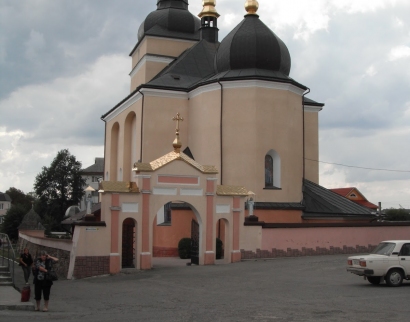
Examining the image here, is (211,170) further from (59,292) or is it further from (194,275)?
(59,292)

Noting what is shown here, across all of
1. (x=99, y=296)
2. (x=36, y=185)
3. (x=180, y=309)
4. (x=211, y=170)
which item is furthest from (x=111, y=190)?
(x=36, y=185)

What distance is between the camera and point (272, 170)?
29.0 meters

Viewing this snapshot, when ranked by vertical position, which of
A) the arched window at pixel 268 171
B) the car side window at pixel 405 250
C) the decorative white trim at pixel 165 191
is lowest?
the car side window at pixel 405 250

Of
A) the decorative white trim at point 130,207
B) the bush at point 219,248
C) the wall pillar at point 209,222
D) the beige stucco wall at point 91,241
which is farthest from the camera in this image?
the bush at point 219,248

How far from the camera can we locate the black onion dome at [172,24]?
127 ft

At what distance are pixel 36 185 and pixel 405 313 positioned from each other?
63.0 metres

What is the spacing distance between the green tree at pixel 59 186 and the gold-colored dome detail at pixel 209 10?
1451 inches

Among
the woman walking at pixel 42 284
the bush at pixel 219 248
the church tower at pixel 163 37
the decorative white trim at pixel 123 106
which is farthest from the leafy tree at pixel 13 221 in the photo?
the woman walking at pixel 42 284

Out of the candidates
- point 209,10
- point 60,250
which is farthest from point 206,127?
point 209,10

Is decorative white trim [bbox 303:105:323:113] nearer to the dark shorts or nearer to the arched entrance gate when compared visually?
the arched entrance gate

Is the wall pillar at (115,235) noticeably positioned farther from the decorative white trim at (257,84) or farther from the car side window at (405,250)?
the decorative white trim at (257,84)

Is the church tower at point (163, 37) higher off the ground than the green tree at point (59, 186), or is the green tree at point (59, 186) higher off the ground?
the church tower at point (163, 37)

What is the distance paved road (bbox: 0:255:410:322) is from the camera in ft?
37.6

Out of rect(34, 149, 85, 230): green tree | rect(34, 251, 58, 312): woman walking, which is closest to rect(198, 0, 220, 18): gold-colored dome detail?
rect(34, 251, 58, 312): woman walking
